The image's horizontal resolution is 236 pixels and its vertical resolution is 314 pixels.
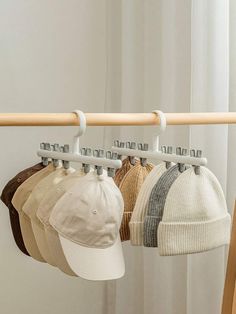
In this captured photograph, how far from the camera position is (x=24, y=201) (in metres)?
0.96

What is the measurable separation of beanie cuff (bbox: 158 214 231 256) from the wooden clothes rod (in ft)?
0.57

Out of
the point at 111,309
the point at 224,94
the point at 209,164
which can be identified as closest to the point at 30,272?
the point at 111,309

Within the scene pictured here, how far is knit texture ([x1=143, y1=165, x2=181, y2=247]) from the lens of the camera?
0.92 metres

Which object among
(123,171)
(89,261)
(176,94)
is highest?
(176,94)

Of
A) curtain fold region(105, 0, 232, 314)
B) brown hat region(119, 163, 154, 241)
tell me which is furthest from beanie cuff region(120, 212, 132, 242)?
curtain fold region(105, 0, 232, 314)

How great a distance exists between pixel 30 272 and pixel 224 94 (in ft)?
2.31

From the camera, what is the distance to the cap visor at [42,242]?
3.07 feet

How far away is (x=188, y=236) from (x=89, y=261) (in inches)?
6.3

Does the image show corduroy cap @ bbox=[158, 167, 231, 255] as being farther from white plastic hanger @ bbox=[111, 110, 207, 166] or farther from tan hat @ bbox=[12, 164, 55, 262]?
tan hat @ bbox=[12, 164, 55, 262]

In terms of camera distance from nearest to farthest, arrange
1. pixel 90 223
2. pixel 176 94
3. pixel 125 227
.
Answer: pixel 90 223, pixel 125 227, pixel 176 94

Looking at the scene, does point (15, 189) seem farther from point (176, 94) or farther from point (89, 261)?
point (176, 94)

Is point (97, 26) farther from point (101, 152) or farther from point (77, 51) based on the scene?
point (101, 152)

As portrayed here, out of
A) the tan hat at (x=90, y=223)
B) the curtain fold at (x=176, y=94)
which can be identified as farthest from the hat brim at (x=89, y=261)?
the curtain fold at (x=176, y=94)

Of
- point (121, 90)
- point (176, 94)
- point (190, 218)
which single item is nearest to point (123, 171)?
point (190, 218)
